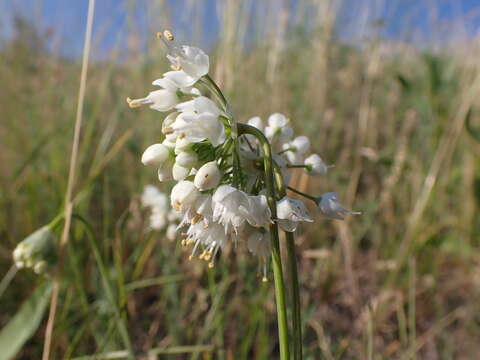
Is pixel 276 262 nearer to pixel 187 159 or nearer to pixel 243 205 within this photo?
pixel 243 205

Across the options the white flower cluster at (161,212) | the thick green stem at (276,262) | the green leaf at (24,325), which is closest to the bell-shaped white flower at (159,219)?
the white flower cluster at (161,212)

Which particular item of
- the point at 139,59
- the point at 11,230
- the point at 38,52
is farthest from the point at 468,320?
the point at 38,52

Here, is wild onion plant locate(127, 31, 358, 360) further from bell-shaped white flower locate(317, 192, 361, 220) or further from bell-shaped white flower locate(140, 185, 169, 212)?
bell-shaped white flower locate(140, 185, 169, 212)

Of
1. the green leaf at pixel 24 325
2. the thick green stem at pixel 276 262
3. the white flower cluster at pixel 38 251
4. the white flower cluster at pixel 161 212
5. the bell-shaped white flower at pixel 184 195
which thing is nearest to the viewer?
the thick green stem at pixel 276 262

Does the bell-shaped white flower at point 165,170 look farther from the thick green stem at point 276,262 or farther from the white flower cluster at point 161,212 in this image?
the white flower cluster at point 161,212

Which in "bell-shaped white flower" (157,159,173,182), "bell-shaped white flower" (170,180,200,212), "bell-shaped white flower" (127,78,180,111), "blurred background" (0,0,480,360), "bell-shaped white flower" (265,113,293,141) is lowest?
"blurred background" (0,0,480,360)

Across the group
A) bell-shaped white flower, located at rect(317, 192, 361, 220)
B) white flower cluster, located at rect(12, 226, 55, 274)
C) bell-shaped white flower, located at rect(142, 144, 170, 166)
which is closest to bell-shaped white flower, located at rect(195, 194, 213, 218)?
bell-shaped white flower, located at rect(142, 144, 170, 166)

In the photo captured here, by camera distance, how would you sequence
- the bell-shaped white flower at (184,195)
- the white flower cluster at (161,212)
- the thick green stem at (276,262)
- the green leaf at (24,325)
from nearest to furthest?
the thick green stem at (276,262), the bell-shaped white flower at (184,195), the green leaf at (24,325), the white flower cluster at (161,212)

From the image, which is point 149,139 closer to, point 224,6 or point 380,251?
point 224,6
